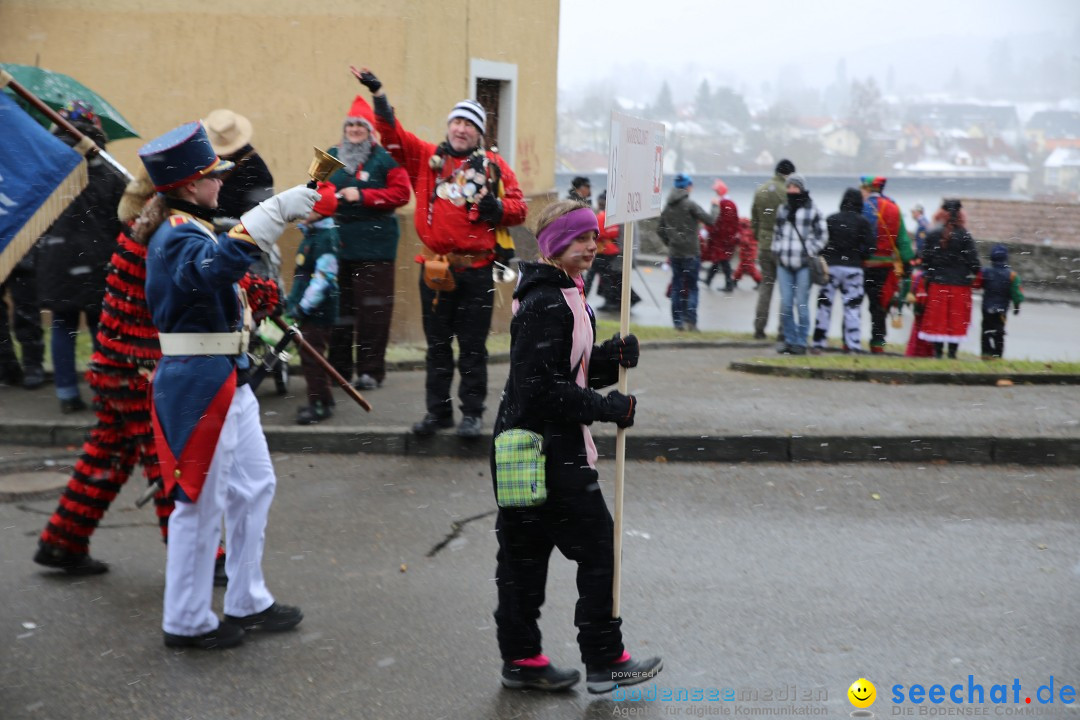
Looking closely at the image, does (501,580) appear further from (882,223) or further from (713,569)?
(882,223)

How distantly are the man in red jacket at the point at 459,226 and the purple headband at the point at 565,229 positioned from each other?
3.13m

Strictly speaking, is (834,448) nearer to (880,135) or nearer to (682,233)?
(682,233)

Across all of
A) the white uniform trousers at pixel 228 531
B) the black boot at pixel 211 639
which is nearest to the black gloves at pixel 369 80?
the white uniform trousers at pixel 228 531

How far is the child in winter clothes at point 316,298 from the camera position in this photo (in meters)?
8.66

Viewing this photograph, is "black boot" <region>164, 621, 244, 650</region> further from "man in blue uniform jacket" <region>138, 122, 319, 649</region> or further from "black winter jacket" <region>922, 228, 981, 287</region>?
"black winter jacket" <region>922, 228, 981, 287</region>

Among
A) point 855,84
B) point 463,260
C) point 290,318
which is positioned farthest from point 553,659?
point 855,84

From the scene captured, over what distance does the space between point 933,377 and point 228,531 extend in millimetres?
6926

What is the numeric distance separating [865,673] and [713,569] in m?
1.29

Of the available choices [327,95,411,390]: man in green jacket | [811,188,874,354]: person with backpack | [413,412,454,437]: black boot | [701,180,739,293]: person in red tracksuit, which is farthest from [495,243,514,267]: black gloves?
[701,180,739,293]: person in red tracksuit

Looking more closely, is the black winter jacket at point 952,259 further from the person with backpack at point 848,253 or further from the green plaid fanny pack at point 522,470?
the green plaid fanny pack at point 522,470

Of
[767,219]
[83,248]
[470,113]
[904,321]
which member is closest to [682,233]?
[767,219]

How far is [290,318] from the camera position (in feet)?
29.6

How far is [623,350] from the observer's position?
459cm

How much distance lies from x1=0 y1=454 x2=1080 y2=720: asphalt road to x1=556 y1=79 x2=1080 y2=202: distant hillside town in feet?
51.7
